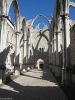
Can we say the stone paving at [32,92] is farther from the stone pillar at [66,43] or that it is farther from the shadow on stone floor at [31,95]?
the stone pillar at [66,43]

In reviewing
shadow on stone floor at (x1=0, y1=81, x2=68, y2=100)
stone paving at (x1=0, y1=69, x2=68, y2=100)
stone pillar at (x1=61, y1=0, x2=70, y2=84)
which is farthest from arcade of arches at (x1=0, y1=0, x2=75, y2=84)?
shadow on stone floor at (x1=0, y1=81, x2=68, y2=100)

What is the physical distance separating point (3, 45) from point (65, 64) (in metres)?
4.33

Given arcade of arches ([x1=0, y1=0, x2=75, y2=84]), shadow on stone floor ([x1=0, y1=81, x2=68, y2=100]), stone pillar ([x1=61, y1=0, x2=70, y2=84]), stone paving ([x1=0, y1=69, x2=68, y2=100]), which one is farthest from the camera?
arcade of arches ([x1=0, y1=0, x2=75, y2=84])

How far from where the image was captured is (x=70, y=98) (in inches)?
322

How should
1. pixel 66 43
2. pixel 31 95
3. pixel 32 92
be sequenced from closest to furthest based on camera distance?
1. pixel 31 95
2. pixel 32 92
3. pixel 66 43

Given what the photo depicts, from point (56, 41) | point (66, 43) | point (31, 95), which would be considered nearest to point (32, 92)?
point (31, 95)

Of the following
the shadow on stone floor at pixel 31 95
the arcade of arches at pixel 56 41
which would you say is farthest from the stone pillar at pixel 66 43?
the shadow on stone floor at pixel 31 95

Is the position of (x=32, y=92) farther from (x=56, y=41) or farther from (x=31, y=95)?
(x=56, y=41)

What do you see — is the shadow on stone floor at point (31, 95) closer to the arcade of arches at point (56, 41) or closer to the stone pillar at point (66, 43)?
the stone pillar at point (66, 43)

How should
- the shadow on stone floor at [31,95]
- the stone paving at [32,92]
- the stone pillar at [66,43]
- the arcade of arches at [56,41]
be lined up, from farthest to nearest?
the arcade of arches at [56,41]
the stone pillar at [66,43]
the stone paving at [32,92]
the shadow on stone floor at [31,95]

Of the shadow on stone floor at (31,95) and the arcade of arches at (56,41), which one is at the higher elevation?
the arcade of arches at (56,41)

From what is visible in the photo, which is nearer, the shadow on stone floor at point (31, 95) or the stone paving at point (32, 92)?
the shadow on stone floor at point (31, 95)

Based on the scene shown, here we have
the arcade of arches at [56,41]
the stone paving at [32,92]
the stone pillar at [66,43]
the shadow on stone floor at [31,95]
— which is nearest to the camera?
the shadow on stone floor at [31,95]

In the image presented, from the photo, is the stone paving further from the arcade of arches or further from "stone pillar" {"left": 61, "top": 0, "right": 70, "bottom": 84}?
the arcade of arches
